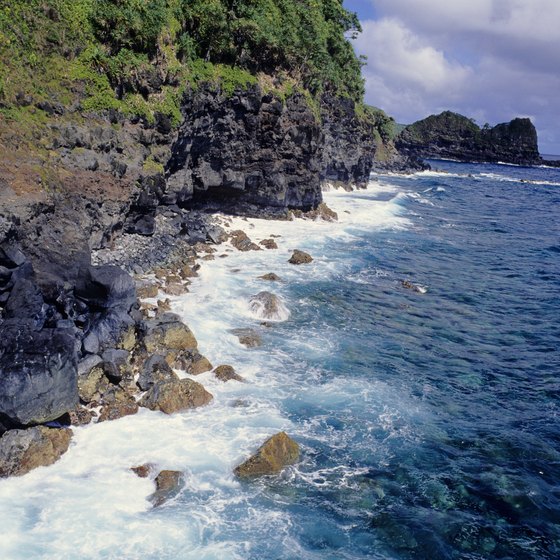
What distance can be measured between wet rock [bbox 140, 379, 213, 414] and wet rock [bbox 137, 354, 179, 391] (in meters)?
0.34

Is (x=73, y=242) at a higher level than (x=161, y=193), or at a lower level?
lower

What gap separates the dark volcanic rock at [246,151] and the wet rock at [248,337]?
1791 centimetres

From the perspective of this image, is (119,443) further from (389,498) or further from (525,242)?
(525,242)

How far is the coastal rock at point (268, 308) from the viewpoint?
2992 centimetres

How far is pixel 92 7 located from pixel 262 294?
2199 centimetres

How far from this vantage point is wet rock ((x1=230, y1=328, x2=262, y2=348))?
26453mm

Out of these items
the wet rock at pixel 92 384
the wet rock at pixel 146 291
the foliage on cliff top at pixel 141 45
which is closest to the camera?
the wet rock at pixel 92 384

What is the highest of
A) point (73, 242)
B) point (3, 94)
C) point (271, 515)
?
point (3, 94)

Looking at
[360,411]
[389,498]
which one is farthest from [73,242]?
[389,498]

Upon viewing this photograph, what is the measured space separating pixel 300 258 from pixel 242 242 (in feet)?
16.7

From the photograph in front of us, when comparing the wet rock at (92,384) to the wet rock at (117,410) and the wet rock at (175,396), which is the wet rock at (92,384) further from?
the wet rock at (175,396)

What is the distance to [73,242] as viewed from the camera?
2680 cm

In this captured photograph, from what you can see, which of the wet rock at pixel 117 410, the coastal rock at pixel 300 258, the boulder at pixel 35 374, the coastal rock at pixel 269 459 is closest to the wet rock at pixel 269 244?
the coastal rock at pixel 300 258

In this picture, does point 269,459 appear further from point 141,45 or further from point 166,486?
point 141,45
